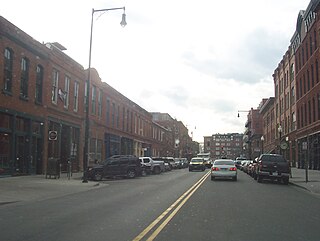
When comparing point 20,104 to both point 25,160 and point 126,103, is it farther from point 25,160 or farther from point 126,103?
point 126,103

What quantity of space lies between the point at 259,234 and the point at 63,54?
85.7ft

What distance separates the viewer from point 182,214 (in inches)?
422

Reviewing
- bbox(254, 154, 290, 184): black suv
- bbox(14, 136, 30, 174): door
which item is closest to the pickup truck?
bbox(14, 136, 30, 174): door

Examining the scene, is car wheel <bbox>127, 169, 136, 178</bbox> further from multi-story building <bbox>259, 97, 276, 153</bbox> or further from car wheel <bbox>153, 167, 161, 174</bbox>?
multi-story building <bbox>259, 97, 276, 153</bbox>

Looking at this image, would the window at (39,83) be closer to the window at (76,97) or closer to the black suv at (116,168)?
the window at (76,97)

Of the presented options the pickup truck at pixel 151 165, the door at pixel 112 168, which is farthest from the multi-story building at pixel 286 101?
the door at pixel 112 168

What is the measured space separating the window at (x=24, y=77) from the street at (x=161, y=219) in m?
12.7

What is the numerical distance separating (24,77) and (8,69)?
6.54 ft

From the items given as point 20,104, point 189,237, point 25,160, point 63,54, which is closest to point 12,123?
point 20,104

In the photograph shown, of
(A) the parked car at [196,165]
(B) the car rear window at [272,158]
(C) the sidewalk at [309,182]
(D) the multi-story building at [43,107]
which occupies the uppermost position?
(D) the multi-story building at [43,107]

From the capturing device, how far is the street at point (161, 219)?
809cm

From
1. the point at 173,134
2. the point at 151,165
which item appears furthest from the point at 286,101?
the point at 173,134

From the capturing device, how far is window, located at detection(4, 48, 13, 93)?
23.2 m

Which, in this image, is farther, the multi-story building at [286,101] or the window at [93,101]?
the multi-story building at [286,101]
